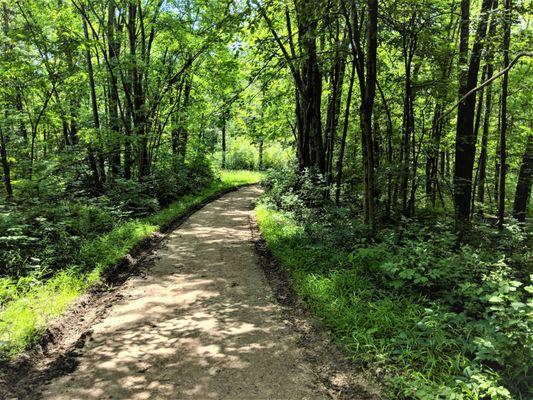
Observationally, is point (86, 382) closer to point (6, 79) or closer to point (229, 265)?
point (229, 265)

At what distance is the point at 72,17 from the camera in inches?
511

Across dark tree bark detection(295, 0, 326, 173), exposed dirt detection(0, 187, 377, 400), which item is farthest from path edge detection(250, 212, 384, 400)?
dark tree bark detection(295, 0, 326, 173)

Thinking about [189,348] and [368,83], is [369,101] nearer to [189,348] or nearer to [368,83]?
[368,83]

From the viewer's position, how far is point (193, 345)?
443cm

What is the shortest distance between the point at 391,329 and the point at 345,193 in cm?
1110

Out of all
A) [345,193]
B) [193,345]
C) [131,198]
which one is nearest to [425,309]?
[193,345]

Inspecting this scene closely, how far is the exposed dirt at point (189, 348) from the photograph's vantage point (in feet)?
11.9

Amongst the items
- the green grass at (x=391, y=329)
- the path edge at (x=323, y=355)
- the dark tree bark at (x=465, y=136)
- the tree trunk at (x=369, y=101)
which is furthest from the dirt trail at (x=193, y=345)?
the dark tree bark at (x=465, y=136)

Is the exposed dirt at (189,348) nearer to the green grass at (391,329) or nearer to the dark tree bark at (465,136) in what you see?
the green grass at (391,329)

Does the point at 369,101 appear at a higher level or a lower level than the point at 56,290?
higher

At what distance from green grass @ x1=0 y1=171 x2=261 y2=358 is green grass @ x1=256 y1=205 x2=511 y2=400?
3.64 m

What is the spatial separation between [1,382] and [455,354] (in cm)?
478

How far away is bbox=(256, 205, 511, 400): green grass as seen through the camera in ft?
10.8

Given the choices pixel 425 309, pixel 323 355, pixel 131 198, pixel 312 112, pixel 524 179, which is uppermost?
pixel 312 112
